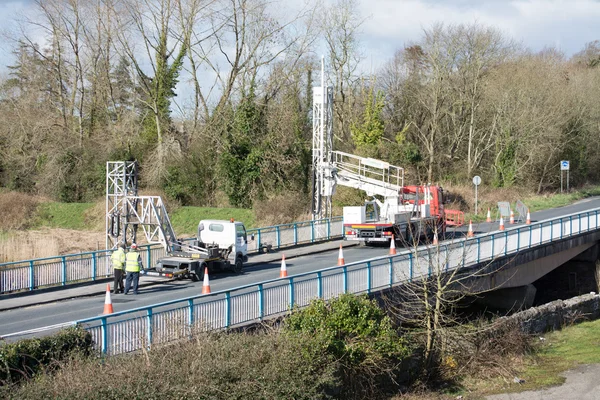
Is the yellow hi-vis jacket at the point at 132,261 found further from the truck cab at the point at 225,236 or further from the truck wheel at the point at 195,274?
the truck cab at the point at 225,236

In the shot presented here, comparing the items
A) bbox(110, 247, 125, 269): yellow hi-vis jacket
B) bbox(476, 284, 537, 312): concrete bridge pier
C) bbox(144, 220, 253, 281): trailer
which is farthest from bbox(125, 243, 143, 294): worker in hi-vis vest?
bbox(476, 284, 537, 312): concrete bridge pier

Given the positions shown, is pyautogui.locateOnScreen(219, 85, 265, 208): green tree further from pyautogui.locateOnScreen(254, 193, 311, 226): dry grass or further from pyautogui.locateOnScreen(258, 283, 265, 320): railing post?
pyautogui.locateOnScreen(258, 283, 265, 320): railing post

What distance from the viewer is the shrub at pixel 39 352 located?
1088 centimetres

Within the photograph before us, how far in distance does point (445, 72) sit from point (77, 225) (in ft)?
90.1

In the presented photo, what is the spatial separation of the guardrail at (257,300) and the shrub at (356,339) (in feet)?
3.25

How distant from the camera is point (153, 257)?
82.1ft

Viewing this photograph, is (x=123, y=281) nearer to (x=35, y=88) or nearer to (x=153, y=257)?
(x=153, y=257)

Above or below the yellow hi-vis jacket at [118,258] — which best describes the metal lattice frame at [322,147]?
above

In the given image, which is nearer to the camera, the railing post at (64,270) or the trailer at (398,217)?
the railing post at (64,270)

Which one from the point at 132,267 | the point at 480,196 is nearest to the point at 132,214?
the point at 132,267

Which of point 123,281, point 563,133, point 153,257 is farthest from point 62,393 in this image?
point 563,133

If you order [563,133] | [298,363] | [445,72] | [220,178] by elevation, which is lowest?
[298,363]

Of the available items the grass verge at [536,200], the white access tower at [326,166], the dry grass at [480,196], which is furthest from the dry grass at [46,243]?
the grass verge at [536,200]

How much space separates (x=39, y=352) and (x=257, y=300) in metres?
5.14
